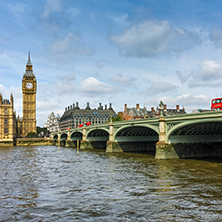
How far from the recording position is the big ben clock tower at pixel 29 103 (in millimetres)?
171500

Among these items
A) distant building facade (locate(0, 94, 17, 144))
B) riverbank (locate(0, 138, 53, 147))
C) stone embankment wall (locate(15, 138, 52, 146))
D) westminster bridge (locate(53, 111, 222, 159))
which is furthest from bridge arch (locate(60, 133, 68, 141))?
westminster bridge (locate(53, 111, 222, 159))

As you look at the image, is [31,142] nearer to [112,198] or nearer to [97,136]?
[97,136]

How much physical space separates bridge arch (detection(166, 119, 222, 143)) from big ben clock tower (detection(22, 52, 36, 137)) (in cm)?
13953

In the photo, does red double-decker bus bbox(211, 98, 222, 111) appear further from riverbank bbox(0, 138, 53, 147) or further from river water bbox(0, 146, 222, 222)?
riverbank bbox(0, 138, 53, 147)

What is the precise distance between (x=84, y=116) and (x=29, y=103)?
122ft

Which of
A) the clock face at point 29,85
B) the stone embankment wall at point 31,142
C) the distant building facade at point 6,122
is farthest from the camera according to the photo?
the clock face at point 29,85

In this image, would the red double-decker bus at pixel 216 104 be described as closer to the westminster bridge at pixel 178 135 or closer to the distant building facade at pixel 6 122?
the westminster bridge at pixel 178 135

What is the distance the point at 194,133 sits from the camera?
4766 centimetres

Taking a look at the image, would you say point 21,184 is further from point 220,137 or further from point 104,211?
point 220,137

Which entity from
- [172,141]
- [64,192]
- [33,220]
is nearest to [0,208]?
[33,220]

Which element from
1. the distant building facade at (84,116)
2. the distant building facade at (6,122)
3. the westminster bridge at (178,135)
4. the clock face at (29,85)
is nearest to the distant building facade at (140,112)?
the distant building facade at (84,116)

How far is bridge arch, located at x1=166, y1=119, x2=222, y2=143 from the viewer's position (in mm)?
41138

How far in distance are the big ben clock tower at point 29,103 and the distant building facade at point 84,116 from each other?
78.3 feet

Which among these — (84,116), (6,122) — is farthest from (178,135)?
(84,116)
